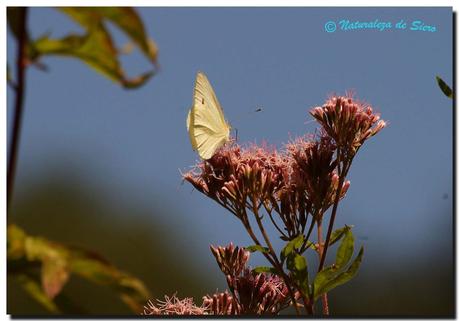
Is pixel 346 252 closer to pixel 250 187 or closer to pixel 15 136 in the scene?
pixel 250 187

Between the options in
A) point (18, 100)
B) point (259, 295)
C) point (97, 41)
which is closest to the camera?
point (18, 100)

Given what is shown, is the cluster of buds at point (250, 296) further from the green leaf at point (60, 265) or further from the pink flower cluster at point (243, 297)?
the green leaf at point (60, 265)

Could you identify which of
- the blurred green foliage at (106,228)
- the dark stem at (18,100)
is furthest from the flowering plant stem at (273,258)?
the blurred green foliage at (106,228)

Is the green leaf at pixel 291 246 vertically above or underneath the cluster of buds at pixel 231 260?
above

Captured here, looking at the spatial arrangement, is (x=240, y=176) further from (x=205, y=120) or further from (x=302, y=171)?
(x=205, y=120)

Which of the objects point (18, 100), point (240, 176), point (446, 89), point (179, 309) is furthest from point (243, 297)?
point (18, 100)
